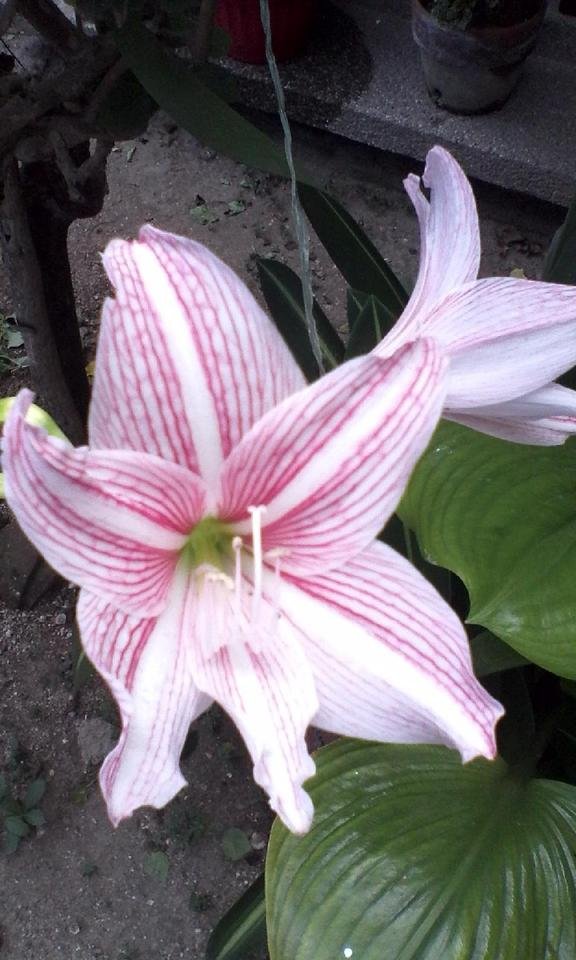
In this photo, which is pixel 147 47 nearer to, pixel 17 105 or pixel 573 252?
pixel 17 105

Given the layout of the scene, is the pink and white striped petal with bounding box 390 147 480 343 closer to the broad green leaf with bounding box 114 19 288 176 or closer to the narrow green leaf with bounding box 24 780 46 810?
the broad green leaf with bounding box 114 19 288 176

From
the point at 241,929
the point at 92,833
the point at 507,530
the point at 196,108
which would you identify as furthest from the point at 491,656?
the point at 92,833

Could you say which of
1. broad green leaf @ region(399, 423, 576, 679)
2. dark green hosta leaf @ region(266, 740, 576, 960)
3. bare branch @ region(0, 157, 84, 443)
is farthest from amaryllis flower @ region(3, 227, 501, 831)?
bare branch @ region(0, 157, 84, 443)

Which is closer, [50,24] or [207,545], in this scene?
[207,545]

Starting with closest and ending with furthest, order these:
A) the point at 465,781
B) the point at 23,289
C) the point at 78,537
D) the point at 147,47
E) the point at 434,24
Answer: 1. the point at 78,537
2. the point at 147,47
3. the point at 465,781
4. the point at 23,289
5. the point at 434,24

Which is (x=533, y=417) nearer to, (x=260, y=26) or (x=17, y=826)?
(x=17, y=826)

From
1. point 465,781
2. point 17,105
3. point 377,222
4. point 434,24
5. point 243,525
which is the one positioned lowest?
point 377,222

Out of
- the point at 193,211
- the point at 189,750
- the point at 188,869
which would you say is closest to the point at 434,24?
the point at 193,211
